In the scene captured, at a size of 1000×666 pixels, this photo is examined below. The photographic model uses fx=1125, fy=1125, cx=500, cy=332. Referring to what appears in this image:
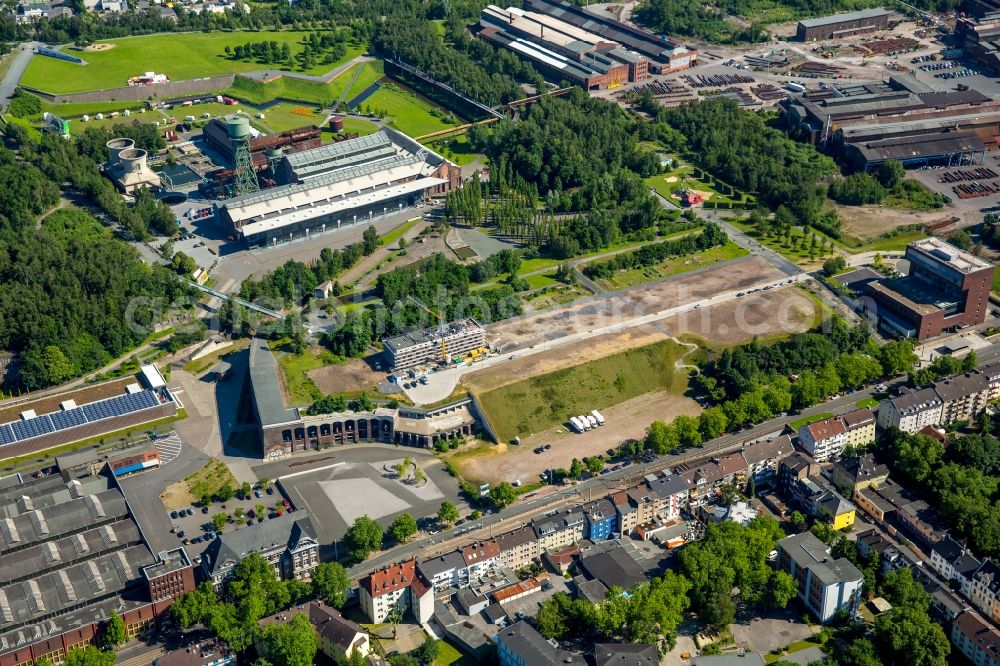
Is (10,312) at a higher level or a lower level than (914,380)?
higher

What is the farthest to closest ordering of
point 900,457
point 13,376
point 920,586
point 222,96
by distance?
point 222,96, point 13,376, point 900,457, point 920,586

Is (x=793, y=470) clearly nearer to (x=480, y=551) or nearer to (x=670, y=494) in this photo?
(x=670, y=494)

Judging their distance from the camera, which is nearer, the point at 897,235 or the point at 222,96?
the point at 897,235

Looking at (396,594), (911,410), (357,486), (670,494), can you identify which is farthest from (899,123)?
(396,594)

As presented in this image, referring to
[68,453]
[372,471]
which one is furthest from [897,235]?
[68,453]

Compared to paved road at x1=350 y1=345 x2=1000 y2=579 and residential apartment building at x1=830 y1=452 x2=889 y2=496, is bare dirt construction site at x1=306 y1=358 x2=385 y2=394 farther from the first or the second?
residential apartment building at x1=830 y1=452 x2=889 y2=496

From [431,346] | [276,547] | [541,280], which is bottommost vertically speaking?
[541,280]

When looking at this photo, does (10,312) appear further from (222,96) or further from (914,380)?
(914,380)

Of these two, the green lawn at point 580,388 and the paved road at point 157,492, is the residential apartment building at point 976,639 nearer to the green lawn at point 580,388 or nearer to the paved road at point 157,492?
the green lawn at point 580,388
